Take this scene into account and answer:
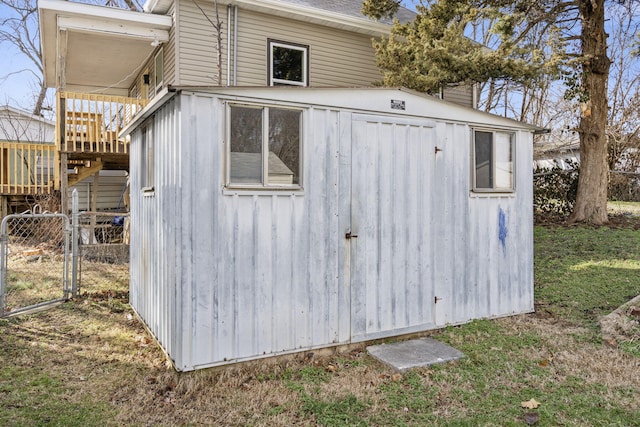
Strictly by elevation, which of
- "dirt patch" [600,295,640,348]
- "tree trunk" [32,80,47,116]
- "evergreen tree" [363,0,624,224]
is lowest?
"dirt patch" [600,295,640,348]

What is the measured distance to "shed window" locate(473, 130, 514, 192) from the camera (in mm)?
5379

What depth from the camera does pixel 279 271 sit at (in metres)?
4.19

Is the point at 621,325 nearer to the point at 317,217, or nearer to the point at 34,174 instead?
the point at 317,217

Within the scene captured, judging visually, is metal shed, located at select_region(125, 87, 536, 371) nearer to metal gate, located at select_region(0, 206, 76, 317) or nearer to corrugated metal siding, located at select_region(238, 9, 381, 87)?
metal gate, located at select_region(0, 206, 76, 317)

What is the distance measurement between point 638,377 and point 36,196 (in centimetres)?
1318

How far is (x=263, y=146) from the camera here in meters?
4.06

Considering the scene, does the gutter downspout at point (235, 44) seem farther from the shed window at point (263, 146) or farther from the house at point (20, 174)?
the shed window at point (263, 146)

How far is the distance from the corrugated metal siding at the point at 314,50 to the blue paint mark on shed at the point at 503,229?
5917 mm

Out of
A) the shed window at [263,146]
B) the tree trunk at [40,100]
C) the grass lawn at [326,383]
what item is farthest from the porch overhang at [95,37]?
the tree trunk at [40,100]

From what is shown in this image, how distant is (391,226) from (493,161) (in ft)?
5.38

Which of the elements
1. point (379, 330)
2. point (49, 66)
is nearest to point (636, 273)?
point (379, 330)

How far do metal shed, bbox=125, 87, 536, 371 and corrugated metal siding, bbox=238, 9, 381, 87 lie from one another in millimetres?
5212

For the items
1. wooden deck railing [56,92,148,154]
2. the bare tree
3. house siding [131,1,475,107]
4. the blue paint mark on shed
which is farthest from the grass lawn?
the bare tree

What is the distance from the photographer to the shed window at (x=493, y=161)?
538 cm
